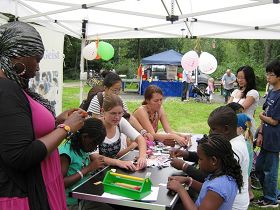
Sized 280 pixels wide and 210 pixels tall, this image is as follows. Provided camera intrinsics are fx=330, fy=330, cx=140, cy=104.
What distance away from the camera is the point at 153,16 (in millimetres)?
5336

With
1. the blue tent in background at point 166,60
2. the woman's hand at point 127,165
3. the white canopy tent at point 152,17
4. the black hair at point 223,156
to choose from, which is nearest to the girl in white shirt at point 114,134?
the woman's hand at point 127,165

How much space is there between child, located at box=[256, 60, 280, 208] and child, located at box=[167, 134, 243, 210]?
79.9 inches

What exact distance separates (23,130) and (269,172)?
3.45 m

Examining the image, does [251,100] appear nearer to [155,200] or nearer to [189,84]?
[155,200]

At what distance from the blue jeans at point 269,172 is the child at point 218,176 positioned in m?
2.14

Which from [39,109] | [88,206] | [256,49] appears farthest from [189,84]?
[256,49]

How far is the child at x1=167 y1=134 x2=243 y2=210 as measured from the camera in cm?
192

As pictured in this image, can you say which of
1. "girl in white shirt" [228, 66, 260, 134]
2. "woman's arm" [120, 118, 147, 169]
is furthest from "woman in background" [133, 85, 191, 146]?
"girl in white shirt" [228, 66, 260, 134]

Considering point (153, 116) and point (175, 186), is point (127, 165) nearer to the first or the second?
point (175, 186)

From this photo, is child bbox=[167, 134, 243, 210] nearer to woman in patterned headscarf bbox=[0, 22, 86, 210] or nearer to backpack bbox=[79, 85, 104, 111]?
woman in patterned headscarf bbox=[0, 22, 86, 210]

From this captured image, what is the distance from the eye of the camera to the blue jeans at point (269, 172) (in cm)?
396

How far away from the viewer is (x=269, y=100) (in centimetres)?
392

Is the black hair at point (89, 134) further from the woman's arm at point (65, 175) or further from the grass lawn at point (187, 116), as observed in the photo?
A: the grass lawn at point (187, 116)

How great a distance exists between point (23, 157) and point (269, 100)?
10.9ft
